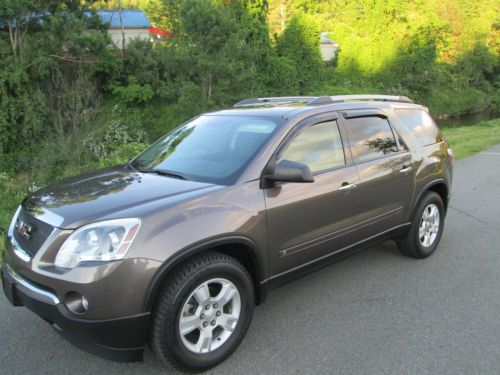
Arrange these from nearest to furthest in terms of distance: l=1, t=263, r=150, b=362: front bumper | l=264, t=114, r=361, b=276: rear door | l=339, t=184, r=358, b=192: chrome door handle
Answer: l=1, t=263, r=150, b=362: front bumper < l=264, t=114, r=361, b=276: rear door < l=339, t=184, r=358, b=192: chrome door handle

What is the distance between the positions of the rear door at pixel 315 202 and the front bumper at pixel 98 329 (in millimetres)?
1104

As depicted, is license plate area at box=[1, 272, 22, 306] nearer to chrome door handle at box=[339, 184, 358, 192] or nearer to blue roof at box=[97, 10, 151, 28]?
chrome door handle at box=[339, 184, 358, 192]

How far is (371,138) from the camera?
415 centimetres

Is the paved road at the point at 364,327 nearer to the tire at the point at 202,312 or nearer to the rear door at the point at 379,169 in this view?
the tire at the point at 202,312

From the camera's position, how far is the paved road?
2.92 meters

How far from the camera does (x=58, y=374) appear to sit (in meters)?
2.84

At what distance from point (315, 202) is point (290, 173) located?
0.49 metres

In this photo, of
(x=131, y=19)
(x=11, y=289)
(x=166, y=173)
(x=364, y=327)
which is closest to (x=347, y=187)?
(x=364, y=327)

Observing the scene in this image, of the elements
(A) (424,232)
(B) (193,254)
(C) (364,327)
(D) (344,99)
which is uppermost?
(D) (344,99)

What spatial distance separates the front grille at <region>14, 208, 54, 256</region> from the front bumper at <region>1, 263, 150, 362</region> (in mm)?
256

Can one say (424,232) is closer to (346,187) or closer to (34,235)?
(346,187)

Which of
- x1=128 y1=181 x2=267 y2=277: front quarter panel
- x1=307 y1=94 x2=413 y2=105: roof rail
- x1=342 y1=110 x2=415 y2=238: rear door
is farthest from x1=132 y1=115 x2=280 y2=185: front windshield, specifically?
x1=342 y1=110 x2=415 y2=238: rear door

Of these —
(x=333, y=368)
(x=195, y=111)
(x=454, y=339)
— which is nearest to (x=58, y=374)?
(x=333, y=368)

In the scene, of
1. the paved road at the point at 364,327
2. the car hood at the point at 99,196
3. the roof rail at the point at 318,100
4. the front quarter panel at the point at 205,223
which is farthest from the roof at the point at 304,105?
the paved road at the point at 364,327
